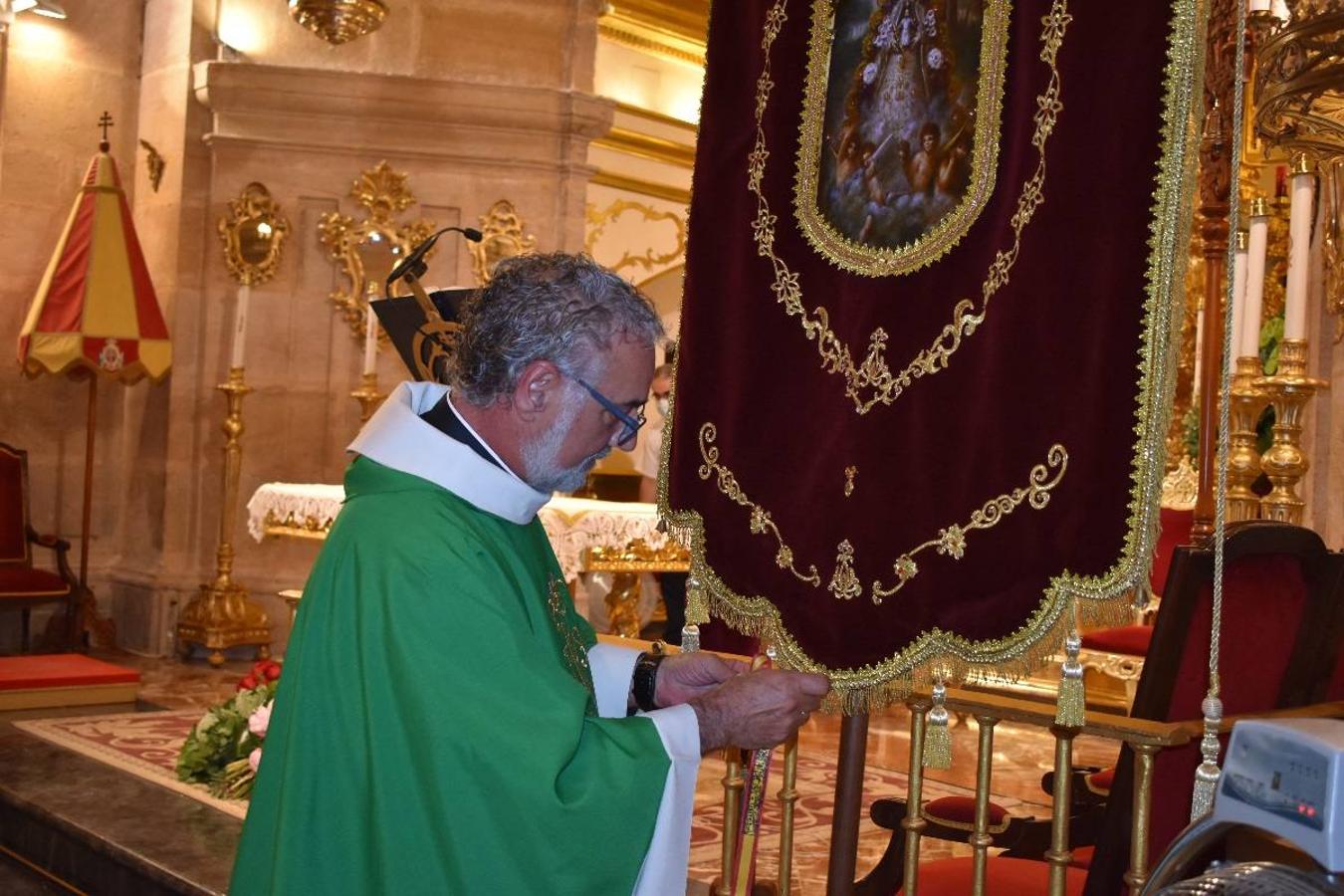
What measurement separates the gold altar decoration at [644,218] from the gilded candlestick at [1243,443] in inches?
251

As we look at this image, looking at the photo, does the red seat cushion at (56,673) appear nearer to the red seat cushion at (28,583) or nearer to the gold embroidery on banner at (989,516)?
the red seat cushion at (28,583)

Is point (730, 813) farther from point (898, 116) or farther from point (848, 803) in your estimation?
point (898, 116)

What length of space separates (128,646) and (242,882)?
6390 millimetres

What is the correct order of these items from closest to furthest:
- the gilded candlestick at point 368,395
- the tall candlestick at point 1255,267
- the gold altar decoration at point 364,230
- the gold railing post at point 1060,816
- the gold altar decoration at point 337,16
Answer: the gold railing post at point 1060,816
the tall candlestick at point 1255,267
the gilded candlestick at point 368,395
the gold altar decoration at point 337,16
the gold altar decoration at point 364,230

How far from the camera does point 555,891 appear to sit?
204 centimetres

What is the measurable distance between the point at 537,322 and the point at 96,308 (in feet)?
20.0

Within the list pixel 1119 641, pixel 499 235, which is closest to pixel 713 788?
pixel 1119 641

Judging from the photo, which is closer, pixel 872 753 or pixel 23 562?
pixel 872 753

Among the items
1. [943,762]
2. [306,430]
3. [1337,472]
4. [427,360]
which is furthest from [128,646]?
[943,762]

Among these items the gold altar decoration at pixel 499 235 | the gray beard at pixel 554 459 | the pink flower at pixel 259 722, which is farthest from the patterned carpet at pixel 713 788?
the gold altar decoration at pixel 499 235

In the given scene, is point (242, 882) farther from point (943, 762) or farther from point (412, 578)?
point (943, 762)

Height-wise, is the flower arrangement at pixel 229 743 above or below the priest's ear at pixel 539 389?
below

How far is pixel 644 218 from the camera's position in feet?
35.2

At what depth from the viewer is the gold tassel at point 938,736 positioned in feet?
8.08
